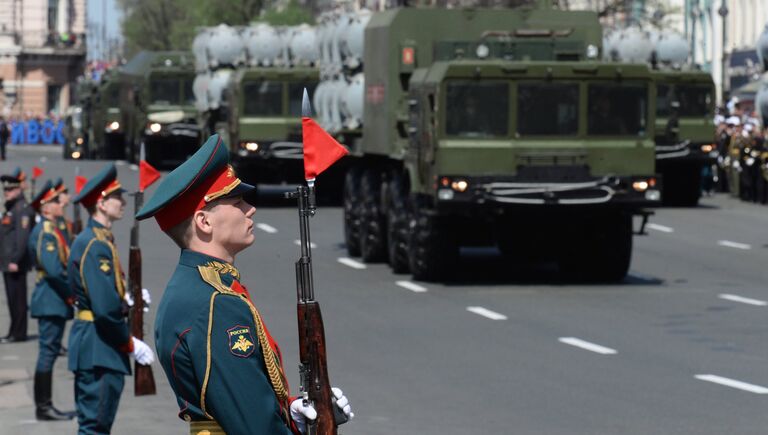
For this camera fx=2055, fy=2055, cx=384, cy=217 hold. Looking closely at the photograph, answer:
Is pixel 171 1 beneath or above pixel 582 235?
above

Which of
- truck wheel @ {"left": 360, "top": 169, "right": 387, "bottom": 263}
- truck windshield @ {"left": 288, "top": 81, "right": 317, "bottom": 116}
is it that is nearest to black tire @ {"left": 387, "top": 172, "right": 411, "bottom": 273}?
truck wheel @ {"left": 360, "top": 169, "right": 387, "bottom": 263}

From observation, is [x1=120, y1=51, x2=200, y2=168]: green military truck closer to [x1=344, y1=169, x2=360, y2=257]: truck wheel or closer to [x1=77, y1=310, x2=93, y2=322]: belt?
[x1=344, y1=169, x2=360, y2=257]: truck wheel

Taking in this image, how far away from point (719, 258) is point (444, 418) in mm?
14946

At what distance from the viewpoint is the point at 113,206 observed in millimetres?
12078

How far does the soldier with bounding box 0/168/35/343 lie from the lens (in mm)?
19875

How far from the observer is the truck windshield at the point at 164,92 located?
53.8m

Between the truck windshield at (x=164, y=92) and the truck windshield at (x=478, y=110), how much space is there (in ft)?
102

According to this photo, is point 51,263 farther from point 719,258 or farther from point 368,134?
point 719,258

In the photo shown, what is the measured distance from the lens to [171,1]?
99062 mm

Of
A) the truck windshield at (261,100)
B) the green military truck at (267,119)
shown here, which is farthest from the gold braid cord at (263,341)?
the truck windshield at (261,100)

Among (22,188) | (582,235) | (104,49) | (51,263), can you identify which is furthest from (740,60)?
(104,49)

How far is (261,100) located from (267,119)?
424 mm

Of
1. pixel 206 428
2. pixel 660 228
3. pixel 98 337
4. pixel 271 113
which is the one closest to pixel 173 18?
Result: pixel 271 113

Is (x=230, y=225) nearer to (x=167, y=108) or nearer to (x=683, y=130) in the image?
(x=683, y=130)
